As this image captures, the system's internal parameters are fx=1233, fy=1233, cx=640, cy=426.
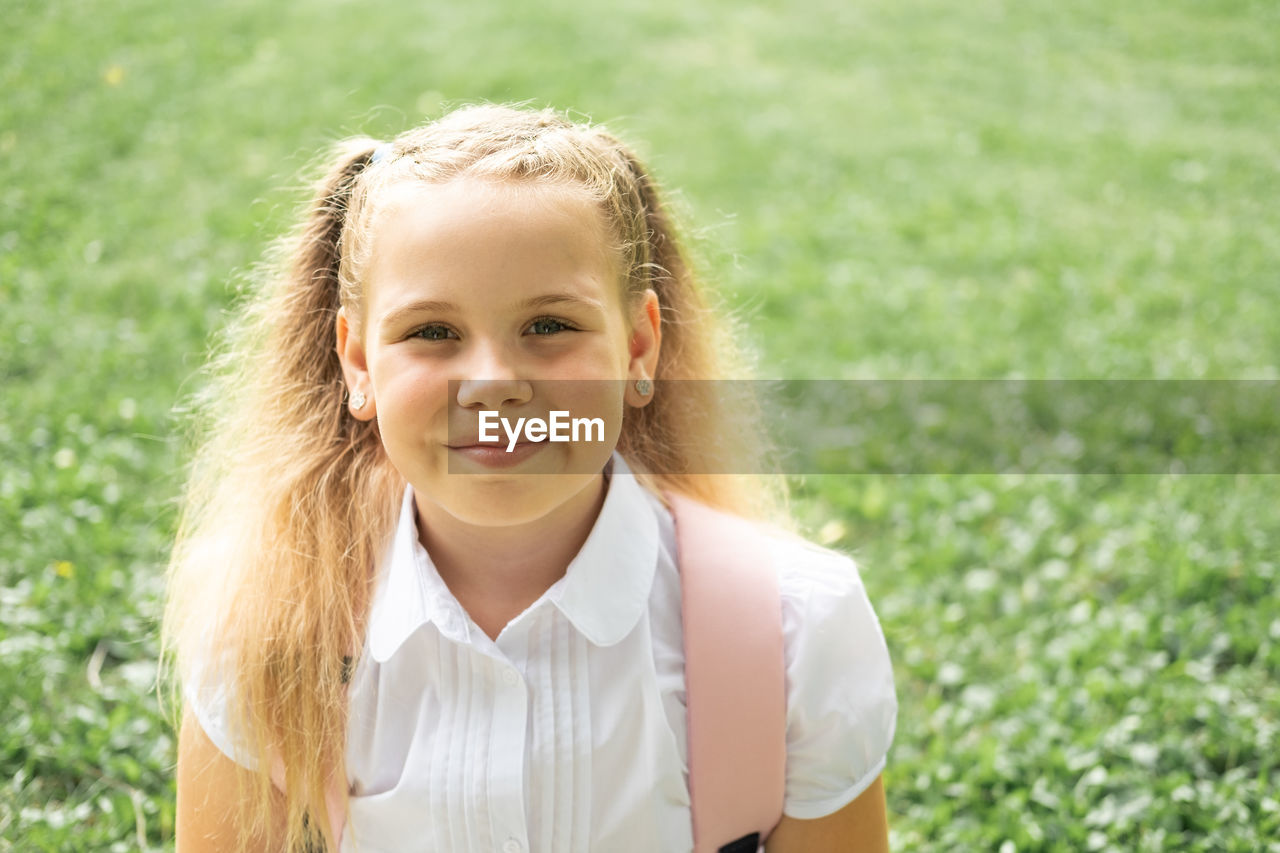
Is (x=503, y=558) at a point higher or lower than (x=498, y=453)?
lower

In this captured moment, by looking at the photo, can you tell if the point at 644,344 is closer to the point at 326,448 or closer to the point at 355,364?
the point at 355,364

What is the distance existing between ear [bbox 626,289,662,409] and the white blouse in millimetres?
152

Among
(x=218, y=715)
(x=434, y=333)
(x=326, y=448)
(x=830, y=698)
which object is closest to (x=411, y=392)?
(x=434, y=333)

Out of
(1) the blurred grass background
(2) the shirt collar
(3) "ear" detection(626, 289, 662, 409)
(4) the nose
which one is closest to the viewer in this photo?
(4) the nose

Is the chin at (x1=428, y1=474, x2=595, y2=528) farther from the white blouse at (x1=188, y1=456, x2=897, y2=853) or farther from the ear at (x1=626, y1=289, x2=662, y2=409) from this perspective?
the ear at (x1=626, y1=289, x2=662, y2=409)

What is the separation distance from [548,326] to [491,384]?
0.12m

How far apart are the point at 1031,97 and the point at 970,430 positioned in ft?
14.0

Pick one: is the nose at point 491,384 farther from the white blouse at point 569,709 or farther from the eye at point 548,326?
the white blouse at point 569,709

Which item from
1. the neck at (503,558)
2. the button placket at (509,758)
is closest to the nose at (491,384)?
the neck at (503,558)

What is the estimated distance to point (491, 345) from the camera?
1511mm

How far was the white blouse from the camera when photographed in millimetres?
1581

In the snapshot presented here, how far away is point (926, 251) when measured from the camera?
5469 millimetres

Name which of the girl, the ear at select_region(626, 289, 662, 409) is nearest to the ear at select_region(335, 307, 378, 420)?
the girl

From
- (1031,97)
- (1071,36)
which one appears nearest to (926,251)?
(1031,97)
